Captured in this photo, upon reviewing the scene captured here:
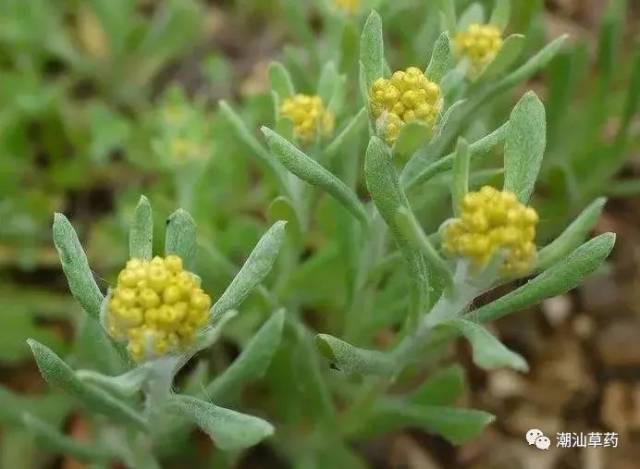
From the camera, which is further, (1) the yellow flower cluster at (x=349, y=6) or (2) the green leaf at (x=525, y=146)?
(1) the yellow flower cluster at (x=349, y=6)

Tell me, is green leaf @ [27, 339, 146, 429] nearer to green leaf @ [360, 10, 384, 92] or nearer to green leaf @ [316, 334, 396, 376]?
green leaf @ [316, 334, 396, 376]

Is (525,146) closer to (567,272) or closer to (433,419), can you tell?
(567,272)

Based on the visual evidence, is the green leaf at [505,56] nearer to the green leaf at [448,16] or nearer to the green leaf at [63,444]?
the green leaf at [448,16]

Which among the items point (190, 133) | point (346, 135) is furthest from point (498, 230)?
point (190, 133)

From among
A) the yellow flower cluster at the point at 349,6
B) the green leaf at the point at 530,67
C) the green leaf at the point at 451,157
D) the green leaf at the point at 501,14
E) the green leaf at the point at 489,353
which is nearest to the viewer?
the green leaf at the point at 489,353

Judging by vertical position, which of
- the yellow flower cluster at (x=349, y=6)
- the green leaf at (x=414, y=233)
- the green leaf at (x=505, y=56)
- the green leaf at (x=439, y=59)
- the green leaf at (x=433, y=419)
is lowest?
the green leaf at (x=433, y=419)

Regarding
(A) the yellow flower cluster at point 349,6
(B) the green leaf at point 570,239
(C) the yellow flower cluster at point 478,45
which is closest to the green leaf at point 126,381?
(B) the green leaf at point 570,239

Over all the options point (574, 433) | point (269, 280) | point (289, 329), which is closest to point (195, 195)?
point (269, 280)
